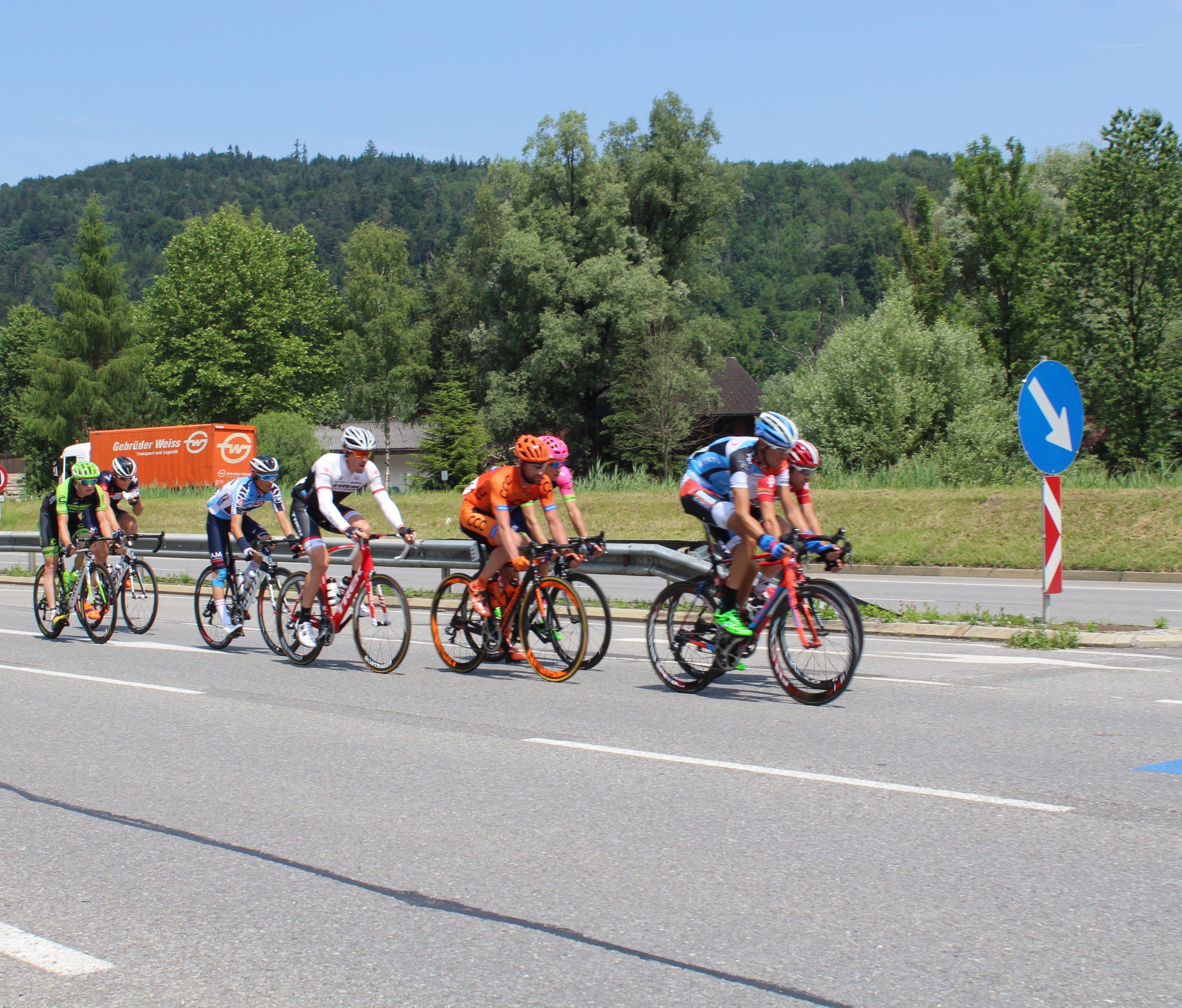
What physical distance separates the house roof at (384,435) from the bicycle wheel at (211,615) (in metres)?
72.9

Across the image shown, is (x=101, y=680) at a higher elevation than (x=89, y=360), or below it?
below

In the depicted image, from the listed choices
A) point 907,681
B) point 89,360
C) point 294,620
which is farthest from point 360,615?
point 89,360

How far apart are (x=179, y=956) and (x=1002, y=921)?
2612mm

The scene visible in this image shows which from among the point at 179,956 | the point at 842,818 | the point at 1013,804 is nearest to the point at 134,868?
the point at 179,956

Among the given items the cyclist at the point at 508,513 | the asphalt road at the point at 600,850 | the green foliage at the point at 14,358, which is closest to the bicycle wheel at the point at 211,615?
the cyclist at the point at 508,513

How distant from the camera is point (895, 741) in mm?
6754

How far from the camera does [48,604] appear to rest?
13.5 metres

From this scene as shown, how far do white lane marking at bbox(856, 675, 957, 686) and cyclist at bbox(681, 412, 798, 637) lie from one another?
4.40 feet

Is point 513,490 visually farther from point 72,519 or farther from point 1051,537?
point 72,519

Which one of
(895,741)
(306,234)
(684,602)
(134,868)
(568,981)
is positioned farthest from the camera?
(306,234)

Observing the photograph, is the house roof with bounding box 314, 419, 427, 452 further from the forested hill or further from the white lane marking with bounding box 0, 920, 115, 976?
the white lane marking with bounding box 0, 920, 115, 976

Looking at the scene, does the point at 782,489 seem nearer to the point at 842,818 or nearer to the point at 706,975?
the point at 842,818

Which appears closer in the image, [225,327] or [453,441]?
[453,441]

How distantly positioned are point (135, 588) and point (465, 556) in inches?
155
